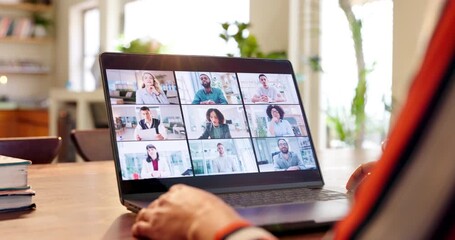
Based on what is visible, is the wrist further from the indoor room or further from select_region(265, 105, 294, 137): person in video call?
select_region(265, 105, 294, 137): person in video call

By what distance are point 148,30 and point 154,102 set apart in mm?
5213

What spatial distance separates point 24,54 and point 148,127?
6915 millimetres

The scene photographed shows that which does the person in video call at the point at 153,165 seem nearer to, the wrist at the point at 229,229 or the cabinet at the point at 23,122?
the wrist at the point at 229,229

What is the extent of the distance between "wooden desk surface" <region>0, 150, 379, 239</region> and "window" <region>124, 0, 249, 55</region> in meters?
2.92

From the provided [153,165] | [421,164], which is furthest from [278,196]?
[421,164]

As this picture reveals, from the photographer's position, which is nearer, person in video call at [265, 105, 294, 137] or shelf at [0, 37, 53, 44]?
person in video call at [265, 105, 294, 137]

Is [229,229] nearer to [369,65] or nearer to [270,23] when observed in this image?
[369,65]

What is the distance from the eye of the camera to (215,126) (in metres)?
1.12

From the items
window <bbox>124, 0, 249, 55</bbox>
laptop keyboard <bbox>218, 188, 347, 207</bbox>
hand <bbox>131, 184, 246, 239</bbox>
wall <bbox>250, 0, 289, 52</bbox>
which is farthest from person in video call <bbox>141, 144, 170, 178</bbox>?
window <bbox>124, 0, 249, 55</bbox>

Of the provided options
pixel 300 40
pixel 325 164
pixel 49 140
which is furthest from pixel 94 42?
pixel 325 164

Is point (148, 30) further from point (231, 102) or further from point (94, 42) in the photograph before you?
point (231, 102)

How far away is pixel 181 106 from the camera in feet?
3.63

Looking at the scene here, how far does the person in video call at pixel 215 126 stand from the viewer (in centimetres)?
111

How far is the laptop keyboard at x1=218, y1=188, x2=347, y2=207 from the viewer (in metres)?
1.00
